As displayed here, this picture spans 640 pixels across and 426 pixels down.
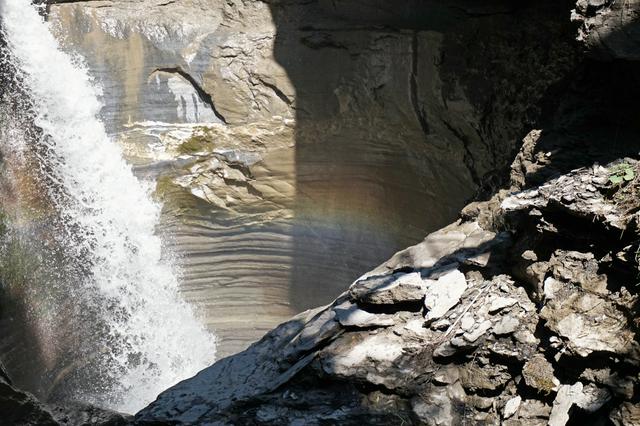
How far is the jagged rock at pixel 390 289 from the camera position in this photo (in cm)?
291

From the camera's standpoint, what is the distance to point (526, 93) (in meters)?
3.96

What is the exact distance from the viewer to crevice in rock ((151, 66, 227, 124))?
4.81 m

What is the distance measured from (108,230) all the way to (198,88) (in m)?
1.16

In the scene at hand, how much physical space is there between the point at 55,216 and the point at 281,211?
5.00 ft

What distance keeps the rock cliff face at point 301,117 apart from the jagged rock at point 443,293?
4.31 ft

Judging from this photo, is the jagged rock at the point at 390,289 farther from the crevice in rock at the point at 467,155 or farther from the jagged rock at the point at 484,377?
the crevice in rock at the point at 467,155

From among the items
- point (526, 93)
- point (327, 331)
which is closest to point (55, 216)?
point (327, 331)

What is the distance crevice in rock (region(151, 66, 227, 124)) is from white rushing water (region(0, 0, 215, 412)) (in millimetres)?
506

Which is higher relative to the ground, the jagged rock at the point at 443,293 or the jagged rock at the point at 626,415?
the jagged rock at the point at 443,293

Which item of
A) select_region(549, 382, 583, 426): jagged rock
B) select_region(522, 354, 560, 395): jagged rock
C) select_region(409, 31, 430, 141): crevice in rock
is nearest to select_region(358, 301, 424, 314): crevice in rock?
select_region(522, 354, 560, 395): jagged rock

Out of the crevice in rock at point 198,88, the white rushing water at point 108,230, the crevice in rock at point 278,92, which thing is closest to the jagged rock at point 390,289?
the crevice in rock at point 278,92

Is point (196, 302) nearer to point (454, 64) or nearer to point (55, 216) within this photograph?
point (55, 216)

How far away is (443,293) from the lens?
287 centimetres

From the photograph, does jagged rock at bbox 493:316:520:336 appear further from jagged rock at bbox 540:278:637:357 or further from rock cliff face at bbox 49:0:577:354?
rock cliff face at bbox 49:0:577:354
